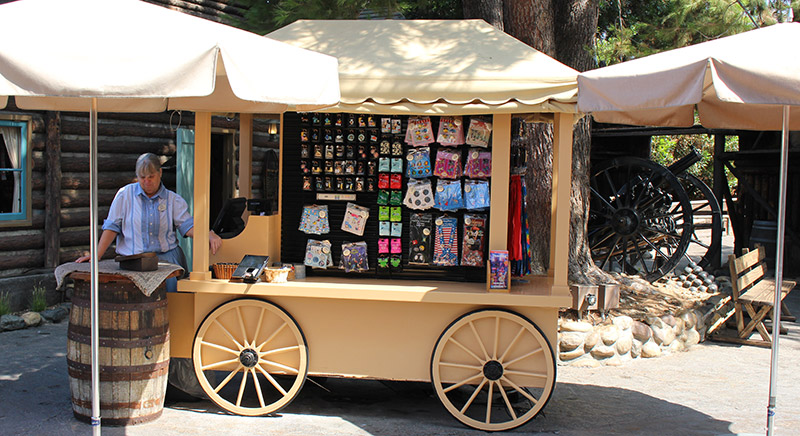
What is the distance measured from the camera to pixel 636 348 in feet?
25.1

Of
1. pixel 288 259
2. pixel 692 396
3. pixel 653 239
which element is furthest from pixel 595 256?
pixel 288 259

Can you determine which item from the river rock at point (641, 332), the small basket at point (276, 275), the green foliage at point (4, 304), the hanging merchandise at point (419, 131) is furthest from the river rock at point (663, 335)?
the green foliage at point (4, 304)

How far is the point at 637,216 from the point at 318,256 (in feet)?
23.3

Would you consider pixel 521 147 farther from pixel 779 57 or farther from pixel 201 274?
pixel 201 274

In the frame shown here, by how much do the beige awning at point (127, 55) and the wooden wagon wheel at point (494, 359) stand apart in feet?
6.27

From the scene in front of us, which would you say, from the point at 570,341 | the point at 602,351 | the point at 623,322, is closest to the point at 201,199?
the point at 570,341

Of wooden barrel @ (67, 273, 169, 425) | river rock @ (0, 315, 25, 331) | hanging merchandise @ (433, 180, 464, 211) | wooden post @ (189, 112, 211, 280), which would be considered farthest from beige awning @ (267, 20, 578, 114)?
river rock @ (0, 315, 25, 331)

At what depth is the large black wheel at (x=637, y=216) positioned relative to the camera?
11336 mm

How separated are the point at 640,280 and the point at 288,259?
568cm

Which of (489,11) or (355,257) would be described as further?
(489,11)

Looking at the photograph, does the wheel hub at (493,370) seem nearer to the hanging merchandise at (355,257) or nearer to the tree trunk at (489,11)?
the hanging merchandise at (355,257)

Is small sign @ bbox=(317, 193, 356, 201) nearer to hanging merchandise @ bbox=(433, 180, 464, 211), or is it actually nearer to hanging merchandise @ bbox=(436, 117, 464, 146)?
hanging merchandise @ bbox=(433, 180, 464, 211)

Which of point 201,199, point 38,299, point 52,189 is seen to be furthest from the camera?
point 52,189

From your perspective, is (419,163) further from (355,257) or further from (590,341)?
(590,341)
